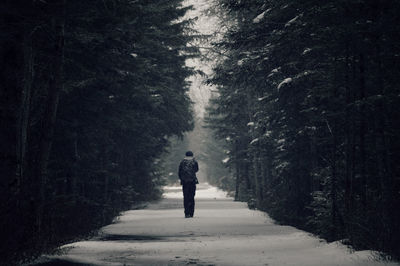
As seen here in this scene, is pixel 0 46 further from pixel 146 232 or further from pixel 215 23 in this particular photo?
pixel 215 23

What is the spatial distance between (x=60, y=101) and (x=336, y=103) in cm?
710

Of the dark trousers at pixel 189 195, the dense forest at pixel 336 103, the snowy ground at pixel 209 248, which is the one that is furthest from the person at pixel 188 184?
the snowy ground at pixel 209 248

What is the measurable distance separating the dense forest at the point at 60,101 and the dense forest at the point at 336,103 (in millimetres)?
3029

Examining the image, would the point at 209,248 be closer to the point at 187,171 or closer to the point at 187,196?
the point at 187,196

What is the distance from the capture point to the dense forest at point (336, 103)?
9398mm

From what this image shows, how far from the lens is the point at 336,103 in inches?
497

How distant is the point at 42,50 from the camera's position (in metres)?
12.3

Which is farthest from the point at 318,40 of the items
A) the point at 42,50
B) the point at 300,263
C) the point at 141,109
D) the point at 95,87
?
the point at 141,109

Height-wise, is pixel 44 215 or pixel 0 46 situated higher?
pixel 0 46

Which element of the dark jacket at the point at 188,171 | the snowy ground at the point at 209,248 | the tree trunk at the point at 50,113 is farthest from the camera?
the dark jacket at the point at 188,171

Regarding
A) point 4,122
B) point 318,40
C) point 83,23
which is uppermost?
point 83,23

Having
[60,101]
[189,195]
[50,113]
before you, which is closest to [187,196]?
[189,195]

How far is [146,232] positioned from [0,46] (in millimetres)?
5711

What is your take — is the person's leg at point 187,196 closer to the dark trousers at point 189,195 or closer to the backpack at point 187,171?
the dark trousers at point 189,195
